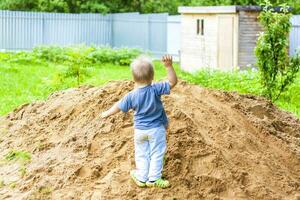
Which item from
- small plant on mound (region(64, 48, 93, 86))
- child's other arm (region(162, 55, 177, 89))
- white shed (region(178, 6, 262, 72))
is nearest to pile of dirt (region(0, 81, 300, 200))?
child's other arm (region(162, 55, 177, 89))

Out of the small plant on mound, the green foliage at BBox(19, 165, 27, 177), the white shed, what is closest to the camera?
the green foliage at BBox(19, 165, 27, 177)

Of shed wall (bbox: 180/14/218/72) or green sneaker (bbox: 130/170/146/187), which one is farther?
shed wall (bbox: 180/14/218/72)

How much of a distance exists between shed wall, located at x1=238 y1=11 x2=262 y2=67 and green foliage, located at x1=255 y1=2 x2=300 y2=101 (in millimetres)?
7629

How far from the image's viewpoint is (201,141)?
6.93m

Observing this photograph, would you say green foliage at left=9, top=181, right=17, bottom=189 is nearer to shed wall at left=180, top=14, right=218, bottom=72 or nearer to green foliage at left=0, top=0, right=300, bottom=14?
shed wall at left=180, top=14, right=218, bottom=72

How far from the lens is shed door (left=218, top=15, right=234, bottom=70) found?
69.4 feet

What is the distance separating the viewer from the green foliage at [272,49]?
12.8 meters

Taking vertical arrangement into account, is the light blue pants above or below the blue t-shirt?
below

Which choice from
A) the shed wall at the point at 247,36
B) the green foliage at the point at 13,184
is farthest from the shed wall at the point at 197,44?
the green foliage at the point at 13,184

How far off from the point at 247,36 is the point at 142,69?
15115mm

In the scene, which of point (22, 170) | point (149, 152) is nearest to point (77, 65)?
point (22, 170)

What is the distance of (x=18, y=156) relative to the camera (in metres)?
7.74

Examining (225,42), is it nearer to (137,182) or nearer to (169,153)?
(169,153)

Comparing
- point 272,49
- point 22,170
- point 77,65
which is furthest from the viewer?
point 77,65
